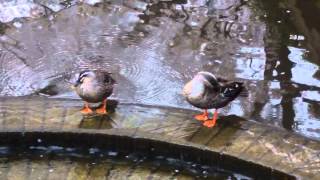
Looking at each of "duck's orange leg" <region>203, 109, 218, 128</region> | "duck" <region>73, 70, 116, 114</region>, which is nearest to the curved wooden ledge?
"duck's orange leg" <region>203, 109, 218, 128</region>

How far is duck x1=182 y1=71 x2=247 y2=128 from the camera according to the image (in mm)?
6141

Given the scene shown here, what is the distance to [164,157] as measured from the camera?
5941 mm

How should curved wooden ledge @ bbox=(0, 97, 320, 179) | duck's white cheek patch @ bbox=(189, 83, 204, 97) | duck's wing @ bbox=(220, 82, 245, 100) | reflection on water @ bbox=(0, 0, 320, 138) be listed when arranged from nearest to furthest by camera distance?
1. curved wooden ledge @ bbox=(0, 97, 320, 179)
2. duck's white cheek patch @ bbox=(189, 83, 204, 97)
3. duck's wing @ bbox=(220, 82, 245, 100)
4. reflection on water @ bbox=(0, 0, 320, 138)

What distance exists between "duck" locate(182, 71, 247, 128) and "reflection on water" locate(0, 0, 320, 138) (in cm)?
89

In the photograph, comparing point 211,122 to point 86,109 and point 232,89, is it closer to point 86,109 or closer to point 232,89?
point 232,89

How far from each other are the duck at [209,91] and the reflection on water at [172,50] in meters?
0.89

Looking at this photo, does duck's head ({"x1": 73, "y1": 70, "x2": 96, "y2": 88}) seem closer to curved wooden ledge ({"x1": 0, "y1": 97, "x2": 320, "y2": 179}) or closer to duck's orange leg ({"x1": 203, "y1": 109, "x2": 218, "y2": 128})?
curved wooden ledge ({"x1": 0, "y1": 97, "x2": 320, "y2": 179})

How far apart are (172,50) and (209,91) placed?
2762 mm

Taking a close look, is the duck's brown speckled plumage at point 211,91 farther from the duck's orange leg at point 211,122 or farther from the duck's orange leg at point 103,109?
the duck's orange leg at point 103,109

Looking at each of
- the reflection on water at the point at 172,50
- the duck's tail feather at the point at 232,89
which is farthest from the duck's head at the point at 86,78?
the duck's tail feather at the point at 232,89

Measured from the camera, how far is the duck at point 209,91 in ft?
20.1

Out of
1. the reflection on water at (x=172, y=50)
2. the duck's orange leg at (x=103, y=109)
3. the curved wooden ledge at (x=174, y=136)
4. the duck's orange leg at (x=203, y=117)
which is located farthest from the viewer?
the reflection on water at (x=172, y=50)

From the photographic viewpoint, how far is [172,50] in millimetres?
8852

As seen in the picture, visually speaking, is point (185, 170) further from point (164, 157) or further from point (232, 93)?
point (232, 93)
